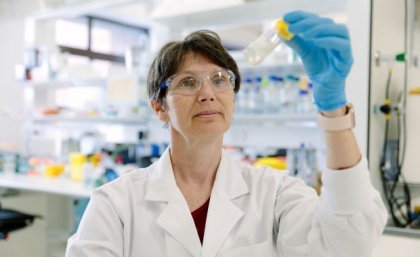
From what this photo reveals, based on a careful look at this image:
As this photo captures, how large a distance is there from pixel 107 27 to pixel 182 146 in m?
5.24

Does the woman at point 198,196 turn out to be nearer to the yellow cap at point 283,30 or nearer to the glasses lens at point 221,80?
the glasses lens at point 221,80

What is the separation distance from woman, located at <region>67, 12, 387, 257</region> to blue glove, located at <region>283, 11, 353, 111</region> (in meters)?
0.25

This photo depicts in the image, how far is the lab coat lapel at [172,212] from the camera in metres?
1.20

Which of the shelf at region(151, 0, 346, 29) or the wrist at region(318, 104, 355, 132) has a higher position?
the shelf at region(151, 0, 346, 29)

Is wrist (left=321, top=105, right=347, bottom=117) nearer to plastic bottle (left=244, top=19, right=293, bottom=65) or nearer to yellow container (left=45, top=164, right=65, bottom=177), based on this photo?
plastic bottle (left=244, top=19, right=293, bottom=65)

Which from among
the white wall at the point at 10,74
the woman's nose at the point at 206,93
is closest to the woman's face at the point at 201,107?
the woman's nose at the point at 206,93

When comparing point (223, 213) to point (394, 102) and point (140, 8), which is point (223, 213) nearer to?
point (394, 102)

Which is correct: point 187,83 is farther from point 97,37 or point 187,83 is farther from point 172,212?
point 97,37

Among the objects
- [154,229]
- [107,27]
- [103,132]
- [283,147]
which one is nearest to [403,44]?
[283,147]

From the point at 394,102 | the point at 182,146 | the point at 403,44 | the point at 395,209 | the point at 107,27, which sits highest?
the point at 107,27

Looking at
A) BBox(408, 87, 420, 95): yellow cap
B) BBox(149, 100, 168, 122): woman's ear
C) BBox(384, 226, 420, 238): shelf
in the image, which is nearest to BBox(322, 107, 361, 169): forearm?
BBox(149, 100, 168, 122): woman's ear

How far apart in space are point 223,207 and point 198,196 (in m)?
0.10

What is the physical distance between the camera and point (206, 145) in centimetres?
130

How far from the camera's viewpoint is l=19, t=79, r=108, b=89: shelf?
12.7ft
